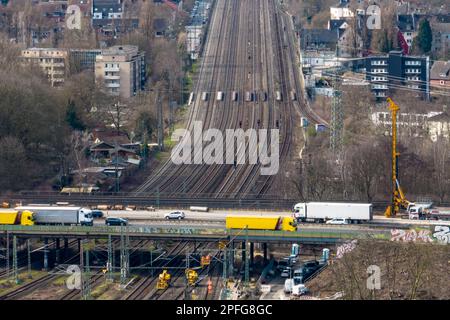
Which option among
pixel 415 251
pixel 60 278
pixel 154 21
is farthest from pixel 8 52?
pixel 415 251

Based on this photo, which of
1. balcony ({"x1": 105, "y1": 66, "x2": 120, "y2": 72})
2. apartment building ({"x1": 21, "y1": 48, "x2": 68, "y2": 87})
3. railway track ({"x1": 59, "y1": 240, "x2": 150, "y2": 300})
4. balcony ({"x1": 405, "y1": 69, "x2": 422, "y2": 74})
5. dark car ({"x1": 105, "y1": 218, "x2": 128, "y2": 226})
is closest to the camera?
railway track ({"x1": 59, "y1": 240, "x2": 150, "y2": 300})

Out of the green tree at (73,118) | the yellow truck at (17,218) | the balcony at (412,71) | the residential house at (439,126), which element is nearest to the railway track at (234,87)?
the green tree at (73,118)

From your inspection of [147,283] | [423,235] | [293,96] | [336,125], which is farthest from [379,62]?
[147,283]

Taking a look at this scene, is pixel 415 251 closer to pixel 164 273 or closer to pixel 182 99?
pixel 164 273

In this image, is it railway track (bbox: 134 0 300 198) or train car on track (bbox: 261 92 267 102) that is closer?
railway track (bbox: 134 0 300 198)

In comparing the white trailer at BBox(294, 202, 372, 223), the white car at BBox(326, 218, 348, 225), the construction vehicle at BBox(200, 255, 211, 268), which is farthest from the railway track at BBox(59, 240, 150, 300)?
the white car at BBox(326, 218, 348, 225)

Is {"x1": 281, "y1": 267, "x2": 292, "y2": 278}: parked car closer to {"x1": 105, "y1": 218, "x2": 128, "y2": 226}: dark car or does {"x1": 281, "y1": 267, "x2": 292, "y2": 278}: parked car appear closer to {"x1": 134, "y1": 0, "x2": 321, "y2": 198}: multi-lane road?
{"x1": 105, "y1": 218, "x2": 128, "y2": 226}: dark car
